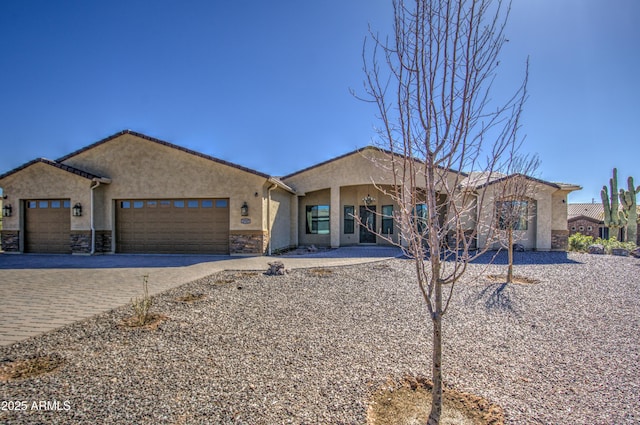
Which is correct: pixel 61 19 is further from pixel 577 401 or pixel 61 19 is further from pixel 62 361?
pixel 577 401

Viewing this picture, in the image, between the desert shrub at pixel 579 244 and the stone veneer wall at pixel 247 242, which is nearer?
the stone veneer wall at pixel 247 242

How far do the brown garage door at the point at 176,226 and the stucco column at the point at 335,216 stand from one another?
540 centimetres

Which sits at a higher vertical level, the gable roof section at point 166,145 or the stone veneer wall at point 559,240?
the gable roof section at point 166,145

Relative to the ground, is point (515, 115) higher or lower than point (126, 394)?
higher

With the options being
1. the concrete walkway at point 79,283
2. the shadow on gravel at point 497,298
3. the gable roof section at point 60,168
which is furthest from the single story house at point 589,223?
the gable roof section at point 60,168

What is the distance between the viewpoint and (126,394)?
2721 millimetres

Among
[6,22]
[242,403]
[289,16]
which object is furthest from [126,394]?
[6,22]

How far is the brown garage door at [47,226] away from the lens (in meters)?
13.6

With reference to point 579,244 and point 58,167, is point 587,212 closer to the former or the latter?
point 579,244

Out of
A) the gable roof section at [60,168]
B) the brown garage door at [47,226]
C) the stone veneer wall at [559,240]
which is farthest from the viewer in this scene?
the stone veneer wall at [559,240]

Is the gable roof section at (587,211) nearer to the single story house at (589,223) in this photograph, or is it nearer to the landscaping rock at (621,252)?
the single story house at (589,223)

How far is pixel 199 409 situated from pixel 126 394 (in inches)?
30.4

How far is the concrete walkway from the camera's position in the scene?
4734mm

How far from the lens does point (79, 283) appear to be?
7.30 m
